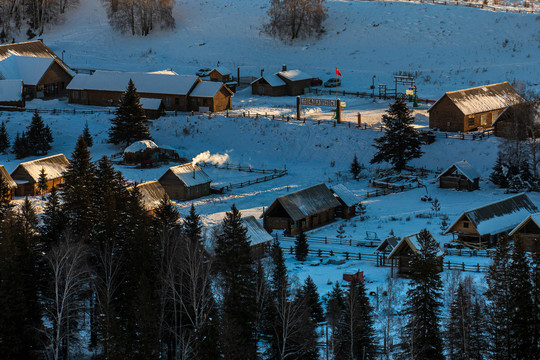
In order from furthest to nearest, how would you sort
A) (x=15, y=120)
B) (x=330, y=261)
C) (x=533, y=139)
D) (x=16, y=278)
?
(x=15, y=120) → (x=533, y=139) → (x=330, y=261) → (x=16, y=278)

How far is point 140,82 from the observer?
96.2 m

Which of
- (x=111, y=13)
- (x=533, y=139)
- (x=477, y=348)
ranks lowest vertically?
(x=477, y=348)

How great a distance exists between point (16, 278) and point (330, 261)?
18276mm

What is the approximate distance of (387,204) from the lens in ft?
232

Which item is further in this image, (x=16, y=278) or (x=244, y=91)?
(x=244, y=91)

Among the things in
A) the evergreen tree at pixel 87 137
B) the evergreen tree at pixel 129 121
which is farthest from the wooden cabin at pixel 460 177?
the evergreen tree at pixel 87 137

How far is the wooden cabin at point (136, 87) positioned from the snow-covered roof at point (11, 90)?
192 inches

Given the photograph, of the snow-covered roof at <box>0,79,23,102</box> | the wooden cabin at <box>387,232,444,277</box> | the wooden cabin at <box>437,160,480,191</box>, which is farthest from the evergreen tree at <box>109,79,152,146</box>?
the wooden cabin at <box>387,232,444,277</box>

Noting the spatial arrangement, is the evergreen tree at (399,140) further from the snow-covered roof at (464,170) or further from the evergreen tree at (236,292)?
the evergreen tree at (236,292)

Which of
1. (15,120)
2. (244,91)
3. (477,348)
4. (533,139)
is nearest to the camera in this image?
(477,348)

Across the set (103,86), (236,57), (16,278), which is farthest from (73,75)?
(16,278)

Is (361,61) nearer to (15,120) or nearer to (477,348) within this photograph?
(15,120)

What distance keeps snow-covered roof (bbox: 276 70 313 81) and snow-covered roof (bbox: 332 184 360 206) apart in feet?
111

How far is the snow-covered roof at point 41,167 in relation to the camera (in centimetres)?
7225
